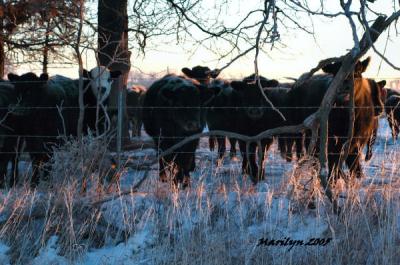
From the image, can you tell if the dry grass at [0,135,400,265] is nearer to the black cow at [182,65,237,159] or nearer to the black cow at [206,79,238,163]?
the black cow at [206,79,238,163]

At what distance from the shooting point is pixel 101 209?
732cm

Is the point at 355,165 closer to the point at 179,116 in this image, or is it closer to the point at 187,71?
the point at 179,116

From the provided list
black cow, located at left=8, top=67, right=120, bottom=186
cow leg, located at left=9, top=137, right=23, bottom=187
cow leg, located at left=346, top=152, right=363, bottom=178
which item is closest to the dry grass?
cow leg, located at left=346, top=152, right=363, bottom=178

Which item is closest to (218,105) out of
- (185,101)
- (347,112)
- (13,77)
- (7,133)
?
(185,101)

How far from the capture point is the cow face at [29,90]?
11.5 metres

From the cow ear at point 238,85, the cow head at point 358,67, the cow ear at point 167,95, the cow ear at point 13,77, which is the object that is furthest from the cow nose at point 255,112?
the cow ear at point 13,77

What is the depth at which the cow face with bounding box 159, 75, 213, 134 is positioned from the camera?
37.7 ft

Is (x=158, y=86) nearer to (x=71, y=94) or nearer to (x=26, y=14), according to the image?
(x=71, y=94)

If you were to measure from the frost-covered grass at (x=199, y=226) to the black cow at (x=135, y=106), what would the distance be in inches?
587

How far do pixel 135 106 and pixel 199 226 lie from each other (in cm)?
2046

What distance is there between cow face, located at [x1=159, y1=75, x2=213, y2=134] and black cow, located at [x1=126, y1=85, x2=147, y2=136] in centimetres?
1033

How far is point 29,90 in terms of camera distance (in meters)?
11.8

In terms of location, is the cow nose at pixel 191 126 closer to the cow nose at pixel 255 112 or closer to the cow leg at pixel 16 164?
the cow nose at pixel 255 112

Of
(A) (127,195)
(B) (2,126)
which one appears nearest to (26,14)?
(B) (2,126)
